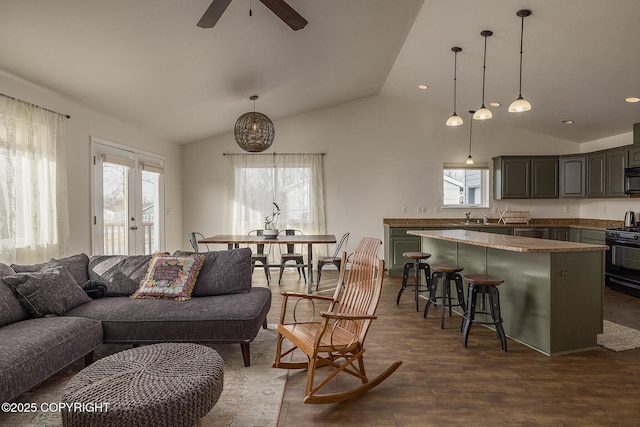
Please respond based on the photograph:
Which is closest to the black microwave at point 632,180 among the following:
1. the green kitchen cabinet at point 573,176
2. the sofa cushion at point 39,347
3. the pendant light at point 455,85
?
the green kitchen cabinet at point 573,176

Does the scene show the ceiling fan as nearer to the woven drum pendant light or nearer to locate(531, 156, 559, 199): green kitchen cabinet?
the woven drum pendant light

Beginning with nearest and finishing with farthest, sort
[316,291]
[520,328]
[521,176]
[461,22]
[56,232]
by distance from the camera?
[520,328]
[56,232]
[461,22]
[316,291]
[521,176]

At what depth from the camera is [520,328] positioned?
3.34 metres

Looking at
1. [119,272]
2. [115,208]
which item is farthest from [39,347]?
[115,208]

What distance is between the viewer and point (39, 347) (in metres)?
2.18

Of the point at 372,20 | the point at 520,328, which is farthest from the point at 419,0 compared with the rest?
the point at 520,328

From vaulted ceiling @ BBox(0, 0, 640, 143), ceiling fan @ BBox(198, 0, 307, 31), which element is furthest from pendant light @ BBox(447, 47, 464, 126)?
ceiling fan @ BBox(198, 0, 307, 31)

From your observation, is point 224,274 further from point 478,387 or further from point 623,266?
point 623,266

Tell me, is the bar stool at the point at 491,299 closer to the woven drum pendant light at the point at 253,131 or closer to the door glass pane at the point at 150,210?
the woven drum pendant light at the point at 253,131

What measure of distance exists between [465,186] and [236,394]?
614 centimetres

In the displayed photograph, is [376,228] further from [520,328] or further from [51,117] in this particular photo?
[51,117]

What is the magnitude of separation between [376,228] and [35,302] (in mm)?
5398

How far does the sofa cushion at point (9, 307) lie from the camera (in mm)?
2496

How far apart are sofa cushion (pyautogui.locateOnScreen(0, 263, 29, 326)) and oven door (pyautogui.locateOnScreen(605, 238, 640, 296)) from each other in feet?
21.9
